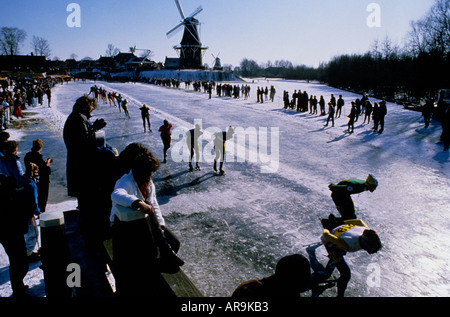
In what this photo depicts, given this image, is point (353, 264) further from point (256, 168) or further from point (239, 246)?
point (256, 168)

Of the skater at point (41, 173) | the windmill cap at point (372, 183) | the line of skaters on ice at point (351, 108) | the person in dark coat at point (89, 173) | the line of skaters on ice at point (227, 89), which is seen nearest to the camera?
the person in dark coat at point (89, 173)

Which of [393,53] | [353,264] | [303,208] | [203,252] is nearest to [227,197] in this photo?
[303,208]

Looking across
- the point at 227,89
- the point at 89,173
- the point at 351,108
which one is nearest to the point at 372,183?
the point at 89,173

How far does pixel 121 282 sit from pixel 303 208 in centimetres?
448

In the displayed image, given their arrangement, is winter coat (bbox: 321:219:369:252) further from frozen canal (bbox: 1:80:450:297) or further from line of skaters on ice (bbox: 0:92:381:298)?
frozen canal (bbox: 1:80:450:297)

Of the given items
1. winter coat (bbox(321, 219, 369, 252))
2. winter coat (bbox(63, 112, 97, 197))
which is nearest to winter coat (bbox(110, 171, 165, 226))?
winter coat (bbox(63, 112, 97, 197))

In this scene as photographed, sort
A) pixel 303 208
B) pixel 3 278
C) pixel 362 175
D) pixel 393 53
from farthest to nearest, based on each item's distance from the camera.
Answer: pixel 393 53
pixel 362 175
pixel 303 208
pixel 3 278

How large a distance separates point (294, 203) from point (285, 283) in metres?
4.74

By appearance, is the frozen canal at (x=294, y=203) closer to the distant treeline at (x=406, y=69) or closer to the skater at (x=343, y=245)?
the skater at (x=343, y=245)

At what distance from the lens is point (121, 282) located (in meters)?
1.97

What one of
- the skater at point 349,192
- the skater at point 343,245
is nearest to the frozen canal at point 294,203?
the skater at point 343,245

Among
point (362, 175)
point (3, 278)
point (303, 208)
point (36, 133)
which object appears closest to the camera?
point (3, 278)

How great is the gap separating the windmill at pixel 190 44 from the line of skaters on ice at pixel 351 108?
56.8m

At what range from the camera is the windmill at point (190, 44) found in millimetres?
→ 71562
